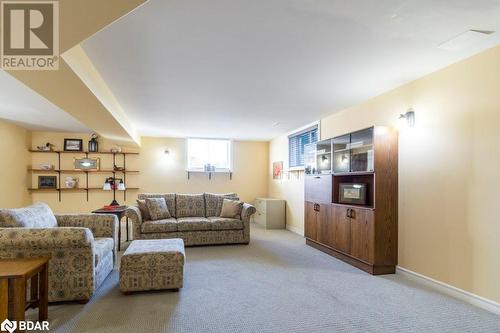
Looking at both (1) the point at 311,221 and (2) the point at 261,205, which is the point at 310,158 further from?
A: (2) the point at 261,205

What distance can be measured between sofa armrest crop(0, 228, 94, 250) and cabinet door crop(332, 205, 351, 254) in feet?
10.3

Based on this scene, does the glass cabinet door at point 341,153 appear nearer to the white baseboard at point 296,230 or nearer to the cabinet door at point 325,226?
the cabinet door at point 325,226

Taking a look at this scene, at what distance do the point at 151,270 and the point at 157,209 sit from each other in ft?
7.59

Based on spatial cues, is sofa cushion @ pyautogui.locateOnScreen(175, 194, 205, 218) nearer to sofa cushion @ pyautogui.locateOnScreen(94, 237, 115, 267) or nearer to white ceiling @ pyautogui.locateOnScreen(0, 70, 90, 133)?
sofa cushion @ pyautogui.locateOnScreen(94, 237, 115, 267)

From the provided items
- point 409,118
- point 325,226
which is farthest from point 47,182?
point 409,118

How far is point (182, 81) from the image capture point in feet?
11.2

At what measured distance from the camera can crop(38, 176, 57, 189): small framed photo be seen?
6602 mm

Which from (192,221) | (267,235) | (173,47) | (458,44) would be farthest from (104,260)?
(458,44)

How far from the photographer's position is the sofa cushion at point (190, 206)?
550cm

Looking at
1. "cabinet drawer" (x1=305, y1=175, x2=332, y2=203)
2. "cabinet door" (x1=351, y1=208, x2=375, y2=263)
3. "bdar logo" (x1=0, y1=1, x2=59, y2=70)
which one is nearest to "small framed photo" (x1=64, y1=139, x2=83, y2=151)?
"bdar logo" (x1=0, y1=1, x2=59, y2=70)

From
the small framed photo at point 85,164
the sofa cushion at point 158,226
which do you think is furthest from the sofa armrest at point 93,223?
the small framed photo at point 85,164

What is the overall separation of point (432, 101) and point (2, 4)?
3.81 metres

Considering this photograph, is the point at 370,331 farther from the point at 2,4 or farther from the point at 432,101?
the point at 2,4

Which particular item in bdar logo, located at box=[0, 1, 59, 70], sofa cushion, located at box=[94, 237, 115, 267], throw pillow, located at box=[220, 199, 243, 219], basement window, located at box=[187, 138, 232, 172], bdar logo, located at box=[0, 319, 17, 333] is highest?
bdar logo, located at box=[0, 1, 59, 70]
